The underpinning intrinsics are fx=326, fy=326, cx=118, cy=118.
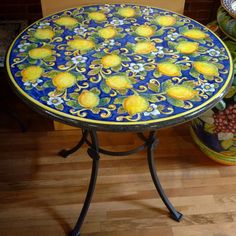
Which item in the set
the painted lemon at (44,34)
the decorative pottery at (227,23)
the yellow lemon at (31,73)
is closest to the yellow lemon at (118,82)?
the yellow lemon at (31,73)

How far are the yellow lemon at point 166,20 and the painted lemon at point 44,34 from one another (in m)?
0.44

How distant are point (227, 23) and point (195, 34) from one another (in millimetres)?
215

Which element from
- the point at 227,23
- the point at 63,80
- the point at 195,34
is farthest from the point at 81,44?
the point at 227,23

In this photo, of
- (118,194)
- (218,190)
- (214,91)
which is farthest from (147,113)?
(218,190)

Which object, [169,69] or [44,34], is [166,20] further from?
[44,34]

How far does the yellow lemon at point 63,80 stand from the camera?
3.40 feet

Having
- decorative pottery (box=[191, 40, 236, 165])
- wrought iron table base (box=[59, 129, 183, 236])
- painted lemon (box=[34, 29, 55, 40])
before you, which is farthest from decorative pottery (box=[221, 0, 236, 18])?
painted lemon (box=[34, 29, 55, 40])

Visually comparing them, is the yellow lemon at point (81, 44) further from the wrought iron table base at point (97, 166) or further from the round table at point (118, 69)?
the wrought iron table base at point (97, 166)

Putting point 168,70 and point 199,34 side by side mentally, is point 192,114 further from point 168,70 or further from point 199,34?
point 199,34

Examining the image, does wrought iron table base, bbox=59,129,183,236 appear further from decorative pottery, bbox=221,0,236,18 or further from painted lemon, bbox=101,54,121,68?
decorative pottery, bbox=221,0,236,18

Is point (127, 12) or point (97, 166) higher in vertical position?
point (127, 12)

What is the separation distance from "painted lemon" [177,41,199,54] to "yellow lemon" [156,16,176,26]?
15cm

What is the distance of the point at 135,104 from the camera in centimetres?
98

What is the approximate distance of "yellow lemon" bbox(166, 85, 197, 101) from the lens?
100cm
